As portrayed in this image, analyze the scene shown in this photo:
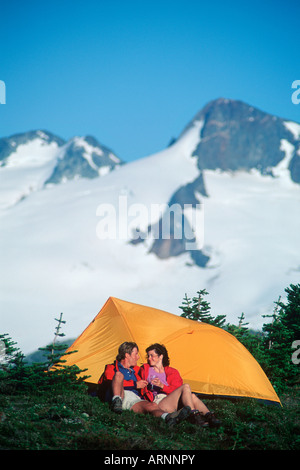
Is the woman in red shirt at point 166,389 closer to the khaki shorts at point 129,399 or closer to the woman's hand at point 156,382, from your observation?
the woman's hand at point 156,382

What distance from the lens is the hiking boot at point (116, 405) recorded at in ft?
27.2

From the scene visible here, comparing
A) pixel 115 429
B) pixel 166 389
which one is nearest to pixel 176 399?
pixel 166 389

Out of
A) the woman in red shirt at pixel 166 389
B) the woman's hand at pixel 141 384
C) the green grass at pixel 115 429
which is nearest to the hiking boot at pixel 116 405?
the green grass at pixel 115 429

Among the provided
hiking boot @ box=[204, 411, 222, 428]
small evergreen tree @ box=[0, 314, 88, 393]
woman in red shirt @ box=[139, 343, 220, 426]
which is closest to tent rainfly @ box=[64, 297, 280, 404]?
small evergreen tree @ box=[0, 314, 88, 393]

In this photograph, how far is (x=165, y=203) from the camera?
19975 cm

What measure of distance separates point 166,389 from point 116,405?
55.9 inches

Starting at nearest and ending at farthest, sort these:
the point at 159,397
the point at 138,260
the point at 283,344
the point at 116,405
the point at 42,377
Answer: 1. the point at 116,405
2. the point at 159,397
3. the point at 42,377
4. the point at 283,344
5. the point at 138,260

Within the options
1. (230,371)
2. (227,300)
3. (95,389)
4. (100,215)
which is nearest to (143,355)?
(95,389)

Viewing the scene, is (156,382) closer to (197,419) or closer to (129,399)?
(129,399)

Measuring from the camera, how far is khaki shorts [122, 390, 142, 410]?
28.9ft

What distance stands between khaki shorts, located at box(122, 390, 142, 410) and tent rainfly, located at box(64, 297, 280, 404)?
7.66 feet

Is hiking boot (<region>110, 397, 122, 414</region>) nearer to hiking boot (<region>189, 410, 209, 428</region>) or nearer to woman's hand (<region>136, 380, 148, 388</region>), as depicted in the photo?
woman's hand (<region>136, 380, 148, 388</region>)

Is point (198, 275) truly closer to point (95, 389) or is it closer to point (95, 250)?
point (95, 250)

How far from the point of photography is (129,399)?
350 inches
